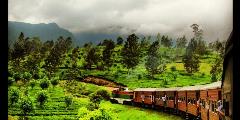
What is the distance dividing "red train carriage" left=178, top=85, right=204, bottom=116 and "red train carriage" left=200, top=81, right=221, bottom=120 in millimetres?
956

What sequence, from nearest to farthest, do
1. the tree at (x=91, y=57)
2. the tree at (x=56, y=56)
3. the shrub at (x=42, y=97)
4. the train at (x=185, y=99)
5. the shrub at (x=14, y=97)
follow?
the train at (x=185, y=99), the tree at (x=91, y=57), the tree at (x=56, y=56), the shrub at (x=14, y=97), the shrub at (x=42, y=97)

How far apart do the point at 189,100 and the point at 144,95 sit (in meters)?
3.04

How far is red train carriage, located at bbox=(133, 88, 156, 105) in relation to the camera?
18.5 metres

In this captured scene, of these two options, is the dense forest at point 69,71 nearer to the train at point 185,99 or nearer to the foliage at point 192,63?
the train at point 185,99

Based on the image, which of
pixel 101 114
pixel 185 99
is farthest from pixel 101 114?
pixel 185 99

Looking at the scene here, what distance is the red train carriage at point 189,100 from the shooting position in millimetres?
15560

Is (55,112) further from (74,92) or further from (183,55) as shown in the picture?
(183,55)

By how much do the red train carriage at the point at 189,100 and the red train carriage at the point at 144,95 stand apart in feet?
6.31

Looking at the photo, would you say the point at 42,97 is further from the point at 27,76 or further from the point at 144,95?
the point at 144,95

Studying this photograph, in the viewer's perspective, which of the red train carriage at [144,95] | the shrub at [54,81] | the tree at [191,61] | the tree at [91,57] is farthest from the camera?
the tree at [191,61]

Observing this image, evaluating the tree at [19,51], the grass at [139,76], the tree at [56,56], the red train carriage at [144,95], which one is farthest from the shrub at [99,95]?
the tree at [19,51]

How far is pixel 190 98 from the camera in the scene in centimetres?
1666

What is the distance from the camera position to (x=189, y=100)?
16.8 metres

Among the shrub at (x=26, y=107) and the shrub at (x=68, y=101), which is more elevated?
the shrub at (x=68, y=101)
